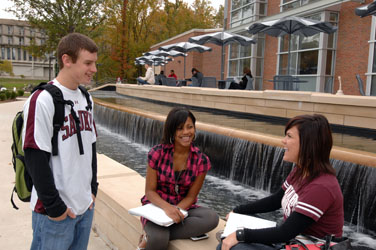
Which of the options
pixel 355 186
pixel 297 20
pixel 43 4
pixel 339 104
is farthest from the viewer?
pixel 43 4

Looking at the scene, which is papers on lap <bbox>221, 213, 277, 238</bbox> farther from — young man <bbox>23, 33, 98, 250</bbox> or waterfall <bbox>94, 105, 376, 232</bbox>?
waterfall <bbox>94, 105, 376, 232</bbox>

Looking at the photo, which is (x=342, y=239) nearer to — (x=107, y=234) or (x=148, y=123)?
(x=107, y=234)

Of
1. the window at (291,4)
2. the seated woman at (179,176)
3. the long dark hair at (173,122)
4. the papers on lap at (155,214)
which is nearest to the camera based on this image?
the papers on lap at (155,214)

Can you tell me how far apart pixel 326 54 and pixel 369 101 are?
952 cm

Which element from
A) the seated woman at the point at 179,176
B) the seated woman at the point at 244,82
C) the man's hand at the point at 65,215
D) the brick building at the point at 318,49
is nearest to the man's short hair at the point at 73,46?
the man's hand at the point at 65,215

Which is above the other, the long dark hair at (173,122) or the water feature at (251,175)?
the long dark hair at (173,122)

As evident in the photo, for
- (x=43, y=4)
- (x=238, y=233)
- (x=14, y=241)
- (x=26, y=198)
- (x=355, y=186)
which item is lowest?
(x=14, y=241)

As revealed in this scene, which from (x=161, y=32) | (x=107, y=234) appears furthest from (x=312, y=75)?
(x=161, y=32)

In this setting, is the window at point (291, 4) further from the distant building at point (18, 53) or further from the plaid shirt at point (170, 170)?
the distant building at point (18, 53)

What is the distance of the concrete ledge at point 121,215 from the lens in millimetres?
2838

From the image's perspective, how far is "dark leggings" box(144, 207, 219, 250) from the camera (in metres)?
2.66

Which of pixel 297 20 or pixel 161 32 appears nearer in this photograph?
pixel 297 20

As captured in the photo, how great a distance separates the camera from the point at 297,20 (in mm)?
12578

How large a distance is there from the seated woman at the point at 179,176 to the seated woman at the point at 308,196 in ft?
2.03
